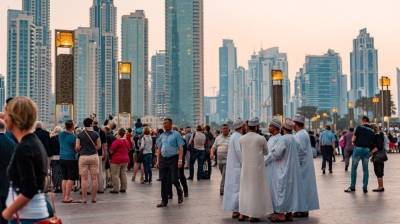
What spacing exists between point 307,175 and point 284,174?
69 cm

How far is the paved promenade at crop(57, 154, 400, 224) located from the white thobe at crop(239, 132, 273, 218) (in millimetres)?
521

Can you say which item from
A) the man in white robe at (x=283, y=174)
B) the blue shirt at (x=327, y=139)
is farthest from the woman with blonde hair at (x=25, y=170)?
the blue shirt at (x=327, y=139)

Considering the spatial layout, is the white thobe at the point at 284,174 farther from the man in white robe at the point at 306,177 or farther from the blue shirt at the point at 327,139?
the blue shirt at the point at 327,139

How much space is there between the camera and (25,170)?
446 cm

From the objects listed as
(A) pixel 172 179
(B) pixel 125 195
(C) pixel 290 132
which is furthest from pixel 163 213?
(B) pixel 125 195

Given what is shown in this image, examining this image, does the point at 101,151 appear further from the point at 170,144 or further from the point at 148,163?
the point at 170,144

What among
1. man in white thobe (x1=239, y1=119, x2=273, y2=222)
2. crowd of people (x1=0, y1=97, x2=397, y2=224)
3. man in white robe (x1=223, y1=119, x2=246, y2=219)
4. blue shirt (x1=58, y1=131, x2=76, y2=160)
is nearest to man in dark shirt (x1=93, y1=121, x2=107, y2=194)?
crowd of people (x1=0, y1=97, x2=397, y2=224)

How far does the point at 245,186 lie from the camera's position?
10492mm

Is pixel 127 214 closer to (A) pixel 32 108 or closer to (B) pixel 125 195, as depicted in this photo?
(B) pixel 125 195

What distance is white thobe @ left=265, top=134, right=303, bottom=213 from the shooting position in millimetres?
10734

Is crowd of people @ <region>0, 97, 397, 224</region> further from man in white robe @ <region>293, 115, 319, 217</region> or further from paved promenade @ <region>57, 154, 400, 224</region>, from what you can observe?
paved promenade @ <region>57, 154, 400, 224</region>

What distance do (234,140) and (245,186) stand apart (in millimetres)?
1203

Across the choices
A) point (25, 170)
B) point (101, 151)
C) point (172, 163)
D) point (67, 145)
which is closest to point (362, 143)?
point (172, 163)

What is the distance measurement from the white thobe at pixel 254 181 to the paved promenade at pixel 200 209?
521 millimetres
